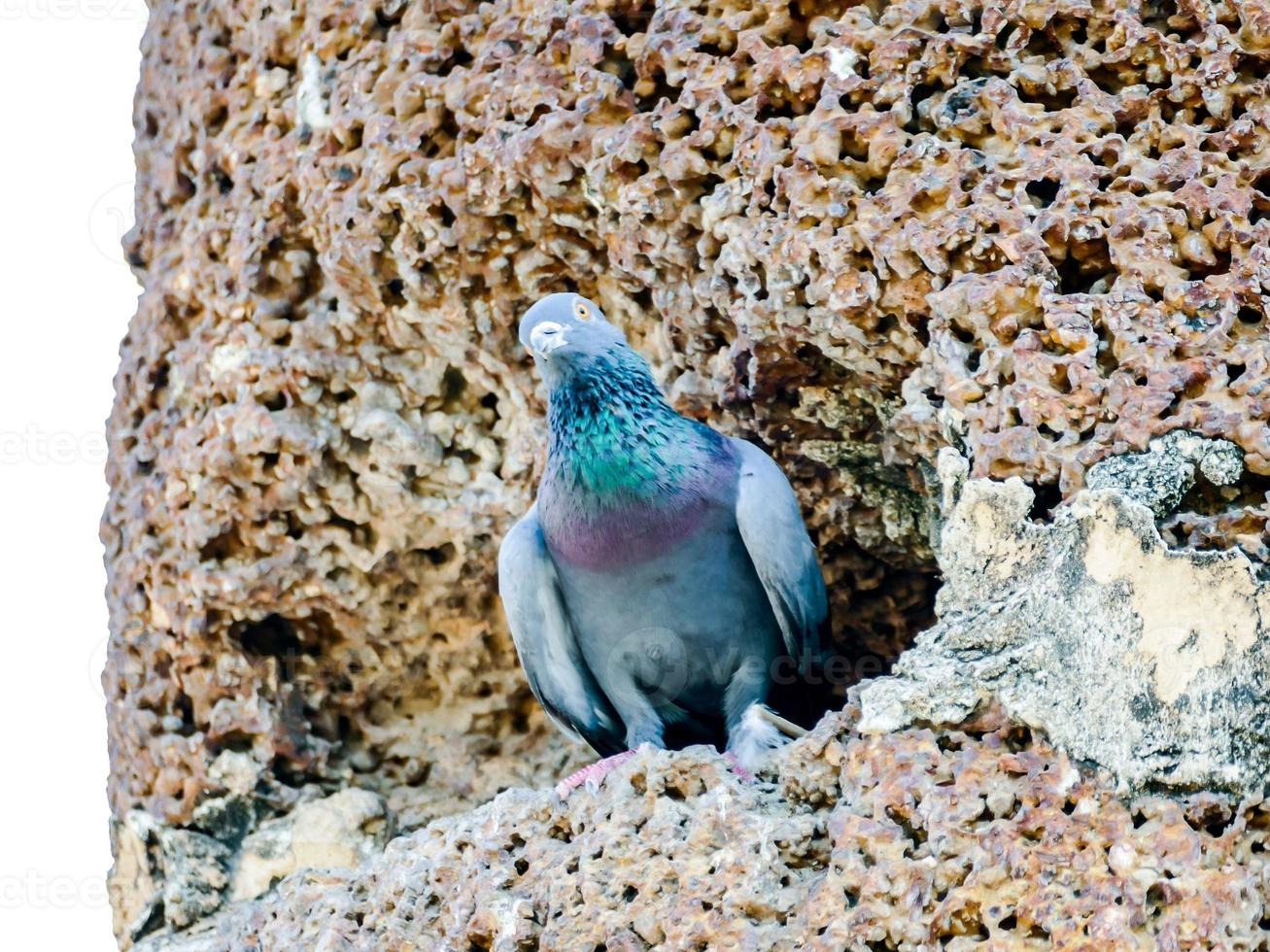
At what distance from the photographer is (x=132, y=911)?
5.54 metres

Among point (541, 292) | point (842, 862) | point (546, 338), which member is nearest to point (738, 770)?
point (842, 862)

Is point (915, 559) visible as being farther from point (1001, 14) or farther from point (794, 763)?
point (1001, 14)

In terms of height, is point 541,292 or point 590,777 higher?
point 541,292

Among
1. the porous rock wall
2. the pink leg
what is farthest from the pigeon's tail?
the porous rock wall

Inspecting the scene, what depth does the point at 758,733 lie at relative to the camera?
4582 mm

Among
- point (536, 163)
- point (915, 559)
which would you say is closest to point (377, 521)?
point (536, 163)

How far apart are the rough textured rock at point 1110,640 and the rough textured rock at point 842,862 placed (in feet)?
0.24

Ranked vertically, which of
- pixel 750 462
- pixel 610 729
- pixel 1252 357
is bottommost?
pixel 610 729

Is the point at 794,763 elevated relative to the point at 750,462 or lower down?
lower down

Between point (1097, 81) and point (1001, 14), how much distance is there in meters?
0.30

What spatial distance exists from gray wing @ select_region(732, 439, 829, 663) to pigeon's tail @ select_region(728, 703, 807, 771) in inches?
9.7

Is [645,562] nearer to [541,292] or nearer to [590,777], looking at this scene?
[590,777]

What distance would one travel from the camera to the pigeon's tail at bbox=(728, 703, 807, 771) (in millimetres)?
4504

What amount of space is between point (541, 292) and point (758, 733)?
1584 mm
